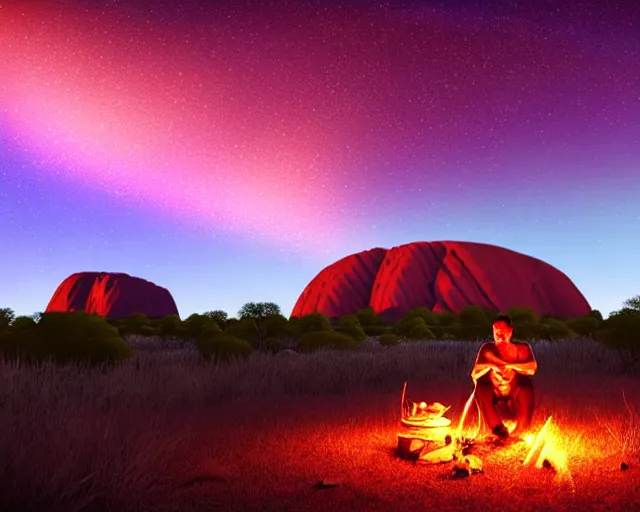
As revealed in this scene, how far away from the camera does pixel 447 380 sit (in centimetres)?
1488

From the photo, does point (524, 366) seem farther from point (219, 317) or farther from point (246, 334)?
point (219, 317)

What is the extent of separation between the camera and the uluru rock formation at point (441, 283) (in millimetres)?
74188

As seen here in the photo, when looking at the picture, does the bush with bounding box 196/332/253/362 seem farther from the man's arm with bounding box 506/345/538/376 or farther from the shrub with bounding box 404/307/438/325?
the shrub with bounding box 404/307/438/325

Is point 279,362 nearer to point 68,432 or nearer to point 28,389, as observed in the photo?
point 28,389

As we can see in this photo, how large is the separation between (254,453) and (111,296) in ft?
375

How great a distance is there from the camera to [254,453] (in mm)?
7336

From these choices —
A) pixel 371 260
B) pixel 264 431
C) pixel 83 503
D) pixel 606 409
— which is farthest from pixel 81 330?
pixel 371 260

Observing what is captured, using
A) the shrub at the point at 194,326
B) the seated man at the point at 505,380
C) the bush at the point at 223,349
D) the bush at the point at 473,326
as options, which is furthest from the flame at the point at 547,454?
the bush at the point at 473,326

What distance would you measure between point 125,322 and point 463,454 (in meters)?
60.9

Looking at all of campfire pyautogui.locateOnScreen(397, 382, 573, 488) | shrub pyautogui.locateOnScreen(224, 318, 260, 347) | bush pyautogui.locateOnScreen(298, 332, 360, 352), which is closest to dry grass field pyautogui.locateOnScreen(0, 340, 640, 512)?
campfire pyautogui.locateOnScreen(397, 382, 573, 488)

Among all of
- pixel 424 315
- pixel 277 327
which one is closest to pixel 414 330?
pixel 277 327

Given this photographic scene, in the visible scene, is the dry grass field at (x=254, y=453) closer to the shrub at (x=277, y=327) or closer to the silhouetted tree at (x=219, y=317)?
the shrub at (x=277, y=327)

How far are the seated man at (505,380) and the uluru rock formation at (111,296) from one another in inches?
4390

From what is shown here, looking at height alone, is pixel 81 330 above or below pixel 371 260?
below
